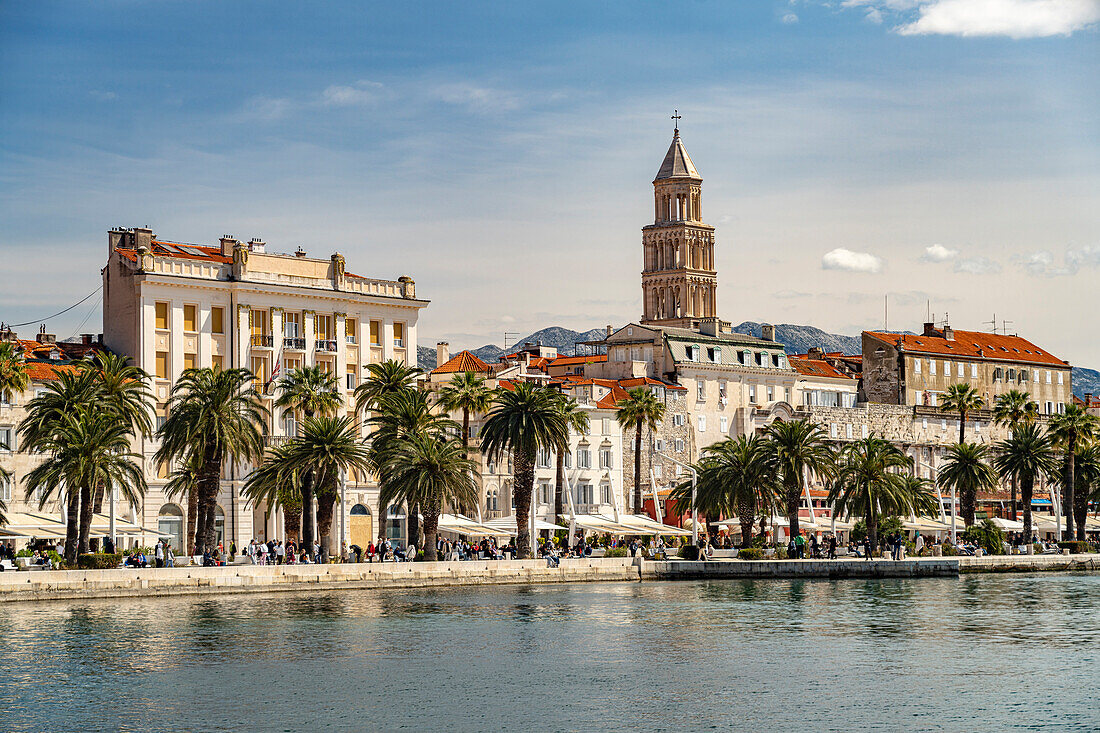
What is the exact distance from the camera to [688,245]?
16212cm

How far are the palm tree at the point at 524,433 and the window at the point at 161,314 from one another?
2063 centimetres

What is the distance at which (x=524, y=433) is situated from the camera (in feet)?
282

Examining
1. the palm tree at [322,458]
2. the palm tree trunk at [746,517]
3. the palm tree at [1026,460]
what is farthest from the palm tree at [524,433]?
the palm tree at [1026,460]

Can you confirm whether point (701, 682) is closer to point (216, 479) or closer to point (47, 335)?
point (216, 479)

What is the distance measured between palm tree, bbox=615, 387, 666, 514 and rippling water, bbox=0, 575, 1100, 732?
37871 millimetres

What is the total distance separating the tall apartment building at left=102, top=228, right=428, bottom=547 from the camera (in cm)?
9281

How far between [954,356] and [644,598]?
8392 centimetres

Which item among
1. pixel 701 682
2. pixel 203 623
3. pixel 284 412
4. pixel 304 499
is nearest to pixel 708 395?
pixel 284 412

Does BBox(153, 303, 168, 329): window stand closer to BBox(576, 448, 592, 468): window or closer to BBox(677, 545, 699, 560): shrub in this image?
BBox(576, 448, 592, 468): window

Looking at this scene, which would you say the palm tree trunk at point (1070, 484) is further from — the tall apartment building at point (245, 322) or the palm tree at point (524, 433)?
the tall apartment building at point (245, 322)

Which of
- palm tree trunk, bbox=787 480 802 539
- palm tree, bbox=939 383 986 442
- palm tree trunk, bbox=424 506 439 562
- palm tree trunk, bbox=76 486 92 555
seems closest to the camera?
palm tree trunk, bbox=76 486 92 555

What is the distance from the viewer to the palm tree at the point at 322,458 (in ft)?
260

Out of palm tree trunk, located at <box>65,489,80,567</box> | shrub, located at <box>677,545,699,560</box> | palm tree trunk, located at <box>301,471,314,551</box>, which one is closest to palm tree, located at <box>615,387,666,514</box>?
shrub, located at <box>677,545,699,560</box>

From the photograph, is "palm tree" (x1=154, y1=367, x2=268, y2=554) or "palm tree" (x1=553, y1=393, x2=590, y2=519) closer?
"palm tree" (x1=154, y1=367, x2=268, y2=554)
